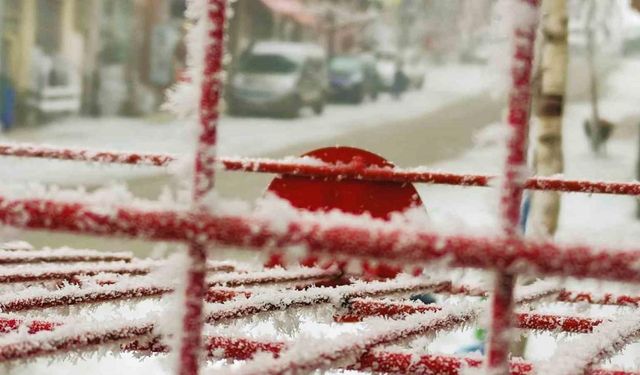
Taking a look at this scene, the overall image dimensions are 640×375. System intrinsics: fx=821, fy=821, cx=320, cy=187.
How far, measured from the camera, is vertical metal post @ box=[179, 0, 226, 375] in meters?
1.07

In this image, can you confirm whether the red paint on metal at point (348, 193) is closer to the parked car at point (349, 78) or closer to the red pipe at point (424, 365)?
the red pipe at point (424, 365)

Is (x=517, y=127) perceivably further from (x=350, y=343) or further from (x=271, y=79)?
(x=271, y=79)

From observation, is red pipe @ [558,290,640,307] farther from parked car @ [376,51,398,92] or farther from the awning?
parked car @ [376,51,398,92]

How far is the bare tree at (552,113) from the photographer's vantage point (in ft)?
19.2

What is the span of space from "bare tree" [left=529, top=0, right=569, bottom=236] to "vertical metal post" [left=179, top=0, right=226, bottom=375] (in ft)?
16.3

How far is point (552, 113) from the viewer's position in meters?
5.92

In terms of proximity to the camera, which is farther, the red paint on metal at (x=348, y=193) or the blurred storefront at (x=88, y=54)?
the blurred storefront at (x=88, y=54)

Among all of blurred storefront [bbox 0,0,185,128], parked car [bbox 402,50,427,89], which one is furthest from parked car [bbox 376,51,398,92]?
blurred storefront [bbox 0,0,185,128]

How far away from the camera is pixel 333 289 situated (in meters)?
2.60

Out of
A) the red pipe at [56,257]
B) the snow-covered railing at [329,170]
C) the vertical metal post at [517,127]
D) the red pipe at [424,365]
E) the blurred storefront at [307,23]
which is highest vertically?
the blurred storefront at [307,23]

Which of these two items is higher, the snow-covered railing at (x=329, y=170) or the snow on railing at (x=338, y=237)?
the snow on railing at (x=338, y=237)

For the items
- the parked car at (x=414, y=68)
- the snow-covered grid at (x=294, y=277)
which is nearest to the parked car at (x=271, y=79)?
the parked car at (x=414, y=68)

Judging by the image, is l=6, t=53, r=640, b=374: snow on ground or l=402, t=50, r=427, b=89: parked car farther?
l=402, t=50, r=427, b=89: parked car

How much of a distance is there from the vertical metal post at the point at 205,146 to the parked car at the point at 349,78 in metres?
25.6
